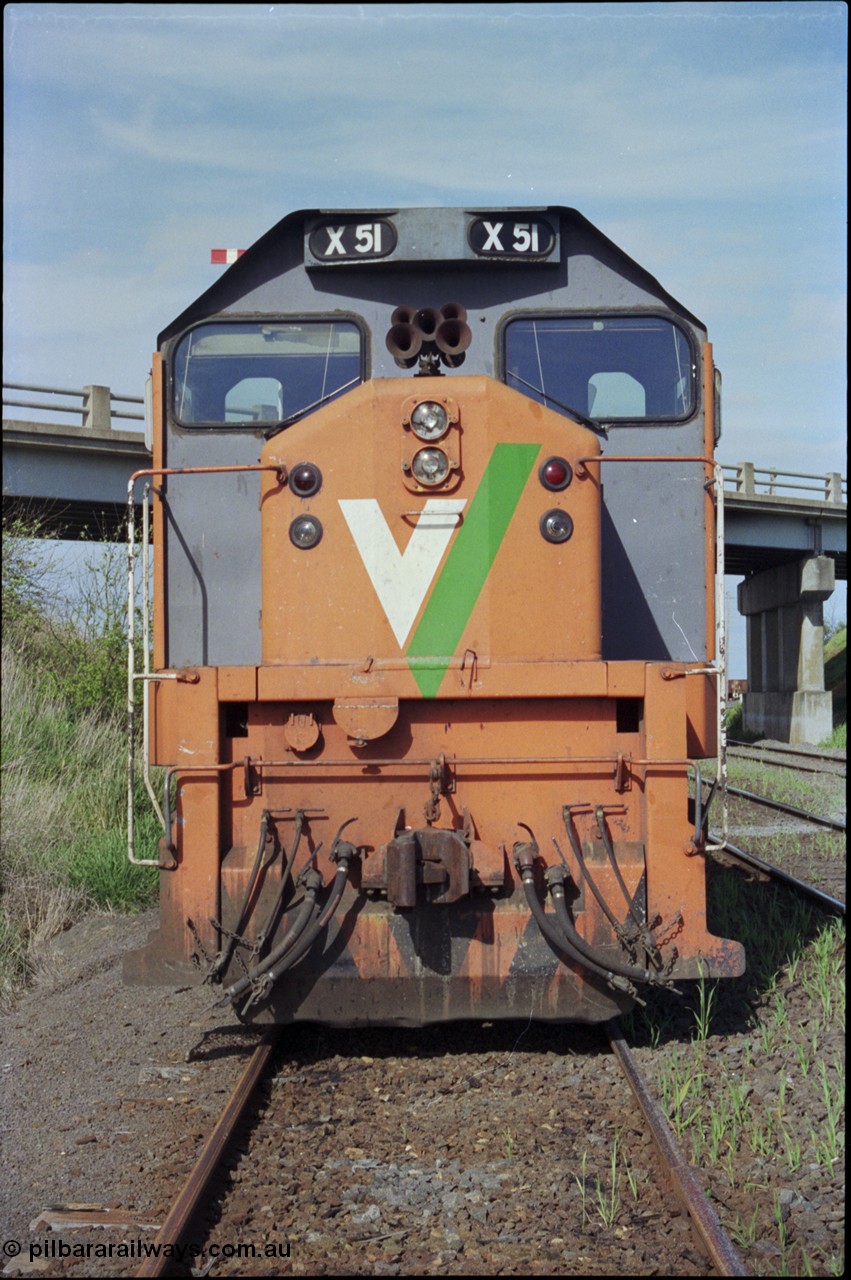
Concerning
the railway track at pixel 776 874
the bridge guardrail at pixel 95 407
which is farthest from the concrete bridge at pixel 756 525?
the railway track at pixel 776 874

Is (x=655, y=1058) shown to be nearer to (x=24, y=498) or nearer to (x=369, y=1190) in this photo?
(x=369, y=1190)

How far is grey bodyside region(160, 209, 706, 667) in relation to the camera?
215 inches

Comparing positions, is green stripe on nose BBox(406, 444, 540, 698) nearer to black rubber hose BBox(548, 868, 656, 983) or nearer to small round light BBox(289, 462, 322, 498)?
small round light BBox(289, 462, 322, 498)

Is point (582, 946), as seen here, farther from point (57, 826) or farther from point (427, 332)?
point (57, 826)

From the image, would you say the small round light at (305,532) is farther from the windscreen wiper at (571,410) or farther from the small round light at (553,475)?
the windscreen wiper at (571,410)

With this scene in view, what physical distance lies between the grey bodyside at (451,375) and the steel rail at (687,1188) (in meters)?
2.00

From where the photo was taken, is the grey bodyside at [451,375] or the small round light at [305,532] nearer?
the small round light at [305,532]

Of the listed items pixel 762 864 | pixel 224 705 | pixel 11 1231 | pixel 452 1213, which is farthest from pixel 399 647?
pixel 762 864

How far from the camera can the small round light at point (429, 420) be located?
15.5 ft

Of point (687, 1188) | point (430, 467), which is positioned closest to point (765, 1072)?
point (687, 1188)

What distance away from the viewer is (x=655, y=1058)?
4.71 meters

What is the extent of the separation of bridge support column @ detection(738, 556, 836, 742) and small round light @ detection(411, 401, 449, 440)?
25.4 m

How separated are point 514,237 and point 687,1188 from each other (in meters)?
4.07

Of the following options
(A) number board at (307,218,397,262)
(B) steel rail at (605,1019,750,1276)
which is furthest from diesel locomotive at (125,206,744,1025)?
(A) number board at (307,218,397,262)
